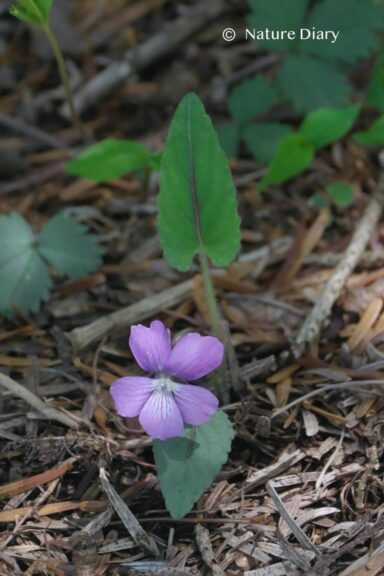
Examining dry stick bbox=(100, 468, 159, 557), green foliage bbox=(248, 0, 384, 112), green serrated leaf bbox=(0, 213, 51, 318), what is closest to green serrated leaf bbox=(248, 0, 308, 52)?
green foliage bbox=(248, 0, 384, 112)

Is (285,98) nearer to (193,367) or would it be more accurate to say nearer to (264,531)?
(193,367)

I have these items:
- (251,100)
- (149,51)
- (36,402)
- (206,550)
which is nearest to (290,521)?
(206,550)

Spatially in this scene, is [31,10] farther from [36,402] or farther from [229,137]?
[36,402]

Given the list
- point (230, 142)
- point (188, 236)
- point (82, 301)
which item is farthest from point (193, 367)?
point (230, 142)

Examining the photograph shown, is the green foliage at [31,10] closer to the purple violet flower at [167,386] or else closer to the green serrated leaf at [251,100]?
the green serrated leaf at [251,100]

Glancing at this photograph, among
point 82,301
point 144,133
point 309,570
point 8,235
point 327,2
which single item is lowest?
point 309,570

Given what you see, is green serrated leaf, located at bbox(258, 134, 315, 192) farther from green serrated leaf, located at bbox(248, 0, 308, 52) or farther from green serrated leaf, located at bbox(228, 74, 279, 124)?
green serrated leaf, located at bbox(248, 0, 308, 52)

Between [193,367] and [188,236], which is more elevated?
[188,236]
